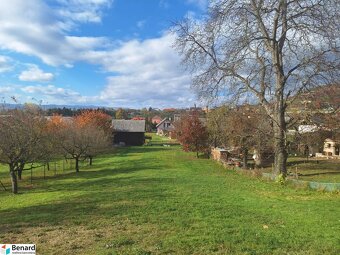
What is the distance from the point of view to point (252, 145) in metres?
34.4

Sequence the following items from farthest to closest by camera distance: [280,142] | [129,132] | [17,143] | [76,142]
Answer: [129,132], [76,142], [17,143], [280,142]

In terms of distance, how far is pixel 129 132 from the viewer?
76.9m

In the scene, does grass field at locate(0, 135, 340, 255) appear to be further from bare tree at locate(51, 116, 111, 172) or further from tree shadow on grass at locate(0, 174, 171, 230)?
bare tree at locate(51, 116, 111, 172)

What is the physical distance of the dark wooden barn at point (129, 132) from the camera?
76.4m

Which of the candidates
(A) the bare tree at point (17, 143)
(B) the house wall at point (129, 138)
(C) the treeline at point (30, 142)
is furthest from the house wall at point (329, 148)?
(B) the house wall at point (129, 138)

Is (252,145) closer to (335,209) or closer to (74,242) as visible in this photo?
(335,209)

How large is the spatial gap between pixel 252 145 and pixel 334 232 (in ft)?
86.6

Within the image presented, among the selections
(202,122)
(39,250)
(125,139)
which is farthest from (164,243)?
(125,139)

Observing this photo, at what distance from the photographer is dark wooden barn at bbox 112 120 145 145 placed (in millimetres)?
76438

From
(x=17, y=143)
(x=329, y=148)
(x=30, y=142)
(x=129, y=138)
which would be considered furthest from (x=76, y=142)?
(x=129, y=138)

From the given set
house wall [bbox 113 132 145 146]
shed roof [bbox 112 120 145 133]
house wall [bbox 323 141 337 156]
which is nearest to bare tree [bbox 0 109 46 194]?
house wall [bbox 323 141 337 156]

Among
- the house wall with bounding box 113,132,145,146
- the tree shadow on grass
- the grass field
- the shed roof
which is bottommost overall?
the tree shadow on grass

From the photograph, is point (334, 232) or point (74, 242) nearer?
point (74, 242)

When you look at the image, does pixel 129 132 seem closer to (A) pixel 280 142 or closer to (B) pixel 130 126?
(B) pixel 130 126
